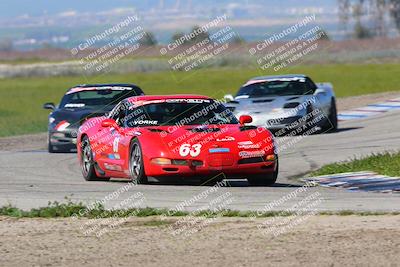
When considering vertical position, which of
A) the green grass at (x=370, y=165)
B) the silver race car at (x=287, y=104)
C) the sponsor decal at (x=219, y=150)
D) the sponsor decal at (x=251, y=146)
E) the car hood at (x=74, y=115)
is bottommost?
the silver race car at (x=287, y=104)

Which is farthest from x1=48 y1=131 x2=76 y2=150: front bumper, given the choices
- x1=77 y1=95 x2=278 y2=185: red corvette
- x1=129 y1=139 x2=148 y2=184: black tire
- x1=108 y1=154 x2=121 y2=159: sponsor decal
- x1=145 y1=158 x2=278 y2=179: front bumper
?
x1=145 y1=158 x2=278 y2=179: front bumper

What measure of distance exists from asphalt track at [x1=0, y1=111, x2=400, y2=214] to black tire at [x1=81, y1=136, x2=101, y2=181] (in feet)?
0.49

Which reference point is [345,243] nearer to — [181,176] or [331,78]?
[181,176]

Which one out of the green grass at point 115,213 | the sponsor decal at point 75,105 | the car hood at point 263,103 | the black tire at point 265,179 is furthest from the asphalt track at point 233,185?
the sponsor decal at point 75,105

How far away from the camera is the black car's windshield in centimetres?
2609

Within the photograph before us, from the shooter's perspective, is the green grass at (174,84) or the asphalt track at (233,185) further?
the green grass at (174,84)

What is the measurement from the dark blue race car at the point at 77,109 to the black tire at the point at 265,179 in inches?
303

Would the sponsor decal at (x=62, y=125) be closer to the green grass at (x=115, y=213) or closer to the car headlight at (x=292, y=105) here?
the car headlight at (x=292, y=105)

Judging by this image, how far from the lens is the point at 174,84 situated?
6488 centimetres

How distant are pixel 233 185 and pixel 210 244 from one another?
5.83m

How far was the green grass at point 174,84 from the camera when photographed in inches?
1771

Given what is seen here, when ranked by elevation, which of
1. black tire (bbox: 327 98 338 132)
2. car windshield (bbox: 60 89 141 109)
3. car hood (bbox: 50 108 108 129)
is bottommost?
black tire (bbox: 327 98 338 132)

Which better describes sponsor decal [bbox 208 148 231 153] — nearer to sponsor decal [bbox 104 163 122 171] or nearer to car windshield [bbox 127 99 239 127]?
car windshield [bbox 127 99 239 127]

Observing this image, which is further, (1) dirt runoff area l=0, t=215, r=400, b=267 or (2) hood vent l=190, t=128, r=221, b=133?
(2) hood vent l=190, t=128, r=221, b=133
